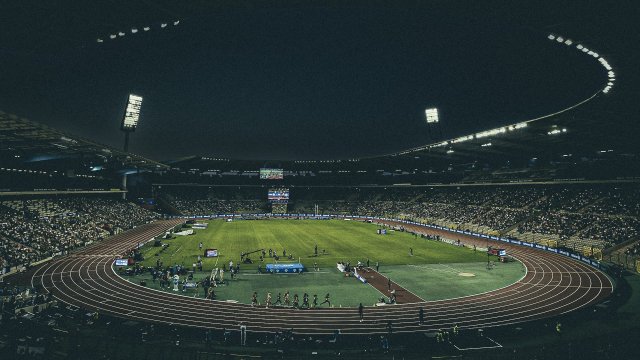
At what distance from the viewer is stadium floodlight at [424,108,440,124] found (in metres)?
70.6

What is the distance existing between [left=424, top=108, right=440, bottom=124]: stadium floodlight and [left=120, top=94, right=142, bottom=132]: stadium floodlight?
58335 mm

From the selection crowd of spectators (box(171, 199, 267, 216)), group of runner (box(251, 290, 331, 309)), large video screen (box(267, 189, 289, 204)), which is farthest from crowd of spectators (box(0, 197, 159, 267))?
large video screen (box(267, 189, 289, 204))

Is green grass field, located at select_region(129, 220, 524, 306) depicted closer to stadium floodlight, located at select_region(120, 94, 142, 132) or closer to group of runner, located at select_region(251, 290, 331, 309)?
group of runner, located at select_region(251, 290, 331, 309)

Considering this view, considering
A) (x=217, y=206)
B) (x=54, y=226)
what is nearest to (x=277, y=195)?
(x=217, y=206)

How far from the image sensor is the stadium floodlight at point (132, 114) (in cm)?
7519

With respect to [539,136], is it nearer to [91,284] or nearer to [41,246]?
[91,284]

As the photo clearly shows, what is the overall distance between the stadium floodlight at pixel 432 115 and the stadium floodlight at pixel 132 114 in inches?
2297

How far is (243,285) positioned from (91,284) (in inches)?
469

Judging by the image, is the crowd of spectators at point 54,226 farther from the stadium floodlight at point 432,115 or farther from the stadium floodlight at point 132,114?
the stadium floodlight at point 432,115

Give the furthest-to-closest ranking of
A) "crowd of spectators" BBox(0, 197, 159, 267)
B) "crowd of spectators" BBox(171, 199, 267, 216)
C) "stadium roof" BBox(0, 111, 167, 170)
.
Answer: "crowd of spectators" BBox(171, 199, 267, 216) → "crowd of spectators" BBox(0, 197, 159, 267) → "stadium roof" BBox(0, 111, 167, 170)

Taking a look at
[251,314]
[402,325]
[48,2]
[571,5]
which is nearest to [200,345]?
[251,314]

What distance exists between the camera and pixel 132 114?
76375 mm

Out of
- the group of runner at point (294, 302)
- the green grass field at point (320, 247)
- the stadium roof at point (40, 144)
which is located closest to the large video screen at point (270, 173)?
the green grass field at point (320, 247)

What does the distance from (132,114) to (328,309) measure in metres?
69.4
